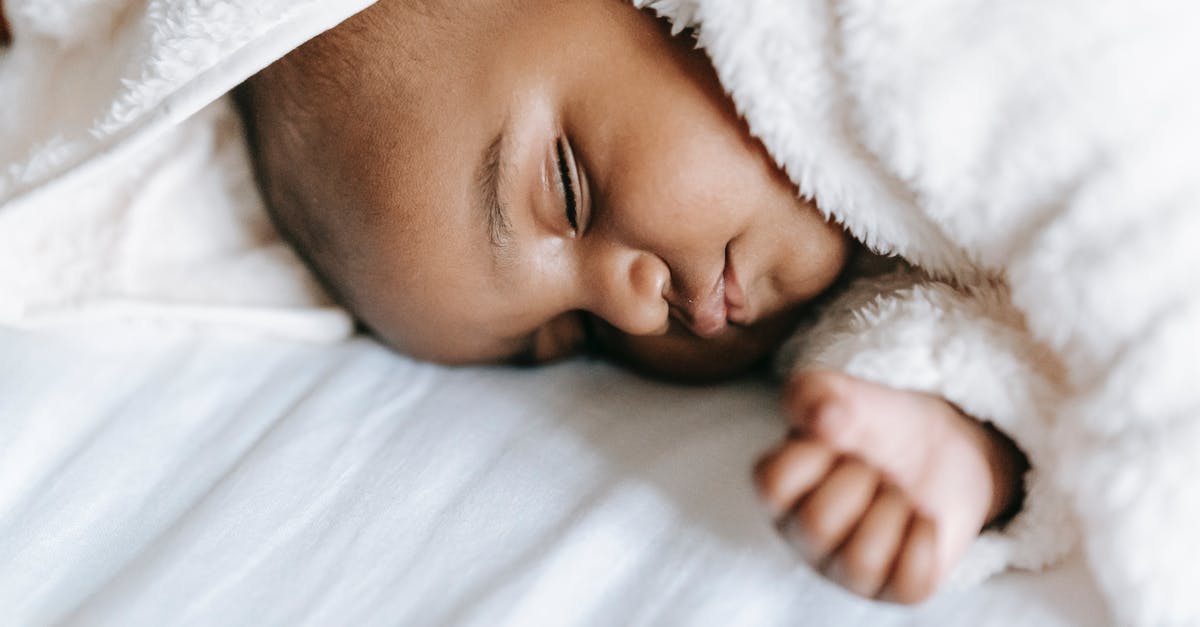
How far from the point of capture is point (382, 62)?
2.53 ft

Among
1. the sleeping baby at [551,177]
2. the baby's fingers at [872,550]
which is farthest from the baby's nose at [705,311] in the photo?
the baby's fingers at [872,550]

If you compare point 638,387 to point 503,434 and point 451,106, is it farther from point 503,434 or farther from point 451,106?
point 451,106

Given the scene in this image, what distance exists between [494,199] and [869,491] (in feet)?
1.14

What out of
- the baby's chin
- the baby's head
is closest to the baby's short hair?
the baby's head

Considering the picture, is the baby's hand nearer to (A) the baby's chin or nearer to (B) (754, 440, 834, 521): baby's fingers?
(B) (754, 440, 834, 521): baby's fingers

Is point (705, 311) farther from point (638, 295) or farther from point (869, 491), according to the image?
point (869, 491)

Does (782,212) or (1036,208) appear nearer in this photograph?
(1036,208)

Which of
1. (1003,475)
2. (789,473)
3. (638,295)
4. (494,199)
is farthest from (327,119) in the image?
(1003,475)

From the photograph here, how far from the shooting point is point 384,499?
733mm

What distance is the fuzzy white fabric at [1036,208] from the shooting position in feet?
1.96

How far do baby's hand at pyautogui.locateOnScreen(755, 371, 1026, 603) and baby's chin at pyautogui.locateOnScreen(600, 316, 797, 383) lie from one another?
20 centimetres

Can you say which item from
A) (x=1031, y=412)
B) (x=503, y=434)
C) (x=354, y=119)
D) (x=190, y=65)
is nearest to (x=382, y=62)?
(x=354, y=119)

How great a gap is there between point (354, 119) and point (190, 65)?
14cm

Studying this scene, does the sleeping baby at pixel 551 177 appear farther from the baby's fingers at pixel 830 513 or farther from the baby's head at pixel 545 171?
the baby's fingers at pixel 830 513
